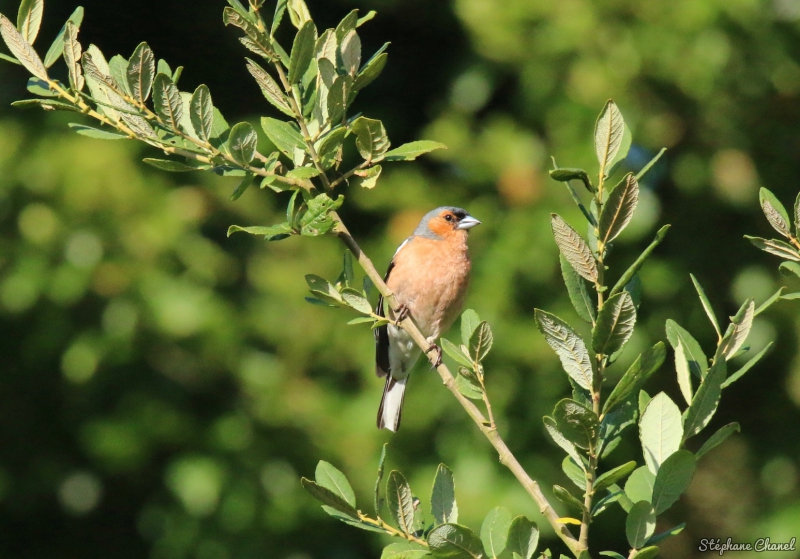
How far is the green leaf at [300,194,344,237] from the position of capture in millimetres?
2084

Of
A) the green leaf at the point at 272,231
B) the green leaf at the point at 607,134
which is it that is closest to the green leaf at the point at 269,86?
the green leaf at the point at 272,231

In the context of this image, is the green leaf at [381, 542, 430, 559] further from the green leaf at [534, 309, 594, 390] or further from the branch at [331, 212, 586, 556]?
the green leaf at [534, 309, 594, 390]

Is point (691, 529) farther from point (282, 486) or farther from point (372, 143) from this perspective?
point (372, 143)

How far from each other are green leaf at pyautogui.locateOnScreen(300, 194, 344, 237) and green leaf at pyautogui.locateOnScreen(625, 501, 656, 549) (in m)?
0.88

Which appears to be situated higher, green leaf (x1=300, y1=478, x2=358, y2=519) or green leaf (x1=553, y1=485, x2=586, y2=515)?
green leaf (x1=553, y1=485, x2=586, y2=515)

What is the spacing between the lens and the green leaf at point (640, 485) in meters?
1.86

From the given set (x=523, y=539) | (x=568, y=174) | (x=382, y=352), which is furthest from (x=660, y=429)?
(x=382, y=352)

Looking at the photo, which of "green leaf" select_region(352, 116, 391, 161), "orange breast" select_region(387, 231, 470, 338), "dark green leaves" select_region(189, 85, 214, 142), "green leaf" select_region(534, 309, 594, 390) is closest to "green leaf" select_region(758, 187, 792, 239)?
"green leaf" select_region(534, 309, 594, 390)

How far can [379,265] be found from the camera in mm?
7609

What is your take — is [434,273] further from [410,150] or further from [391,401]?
[410,150]

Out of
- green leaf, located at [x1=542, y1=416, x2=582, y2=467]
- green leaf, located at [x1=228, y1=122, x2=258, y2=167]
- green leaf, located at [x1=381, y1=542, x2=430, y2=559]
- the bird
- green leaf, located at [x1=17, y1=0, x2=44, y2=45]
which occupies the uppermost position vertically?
green leaf, located at [x1=17, y1=0, x2=44, y2=45]

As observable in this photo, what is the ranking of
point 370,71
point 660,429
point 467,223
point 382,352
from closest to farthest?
point 660,429 < point 370,71 < point 467,223 < point 382,352

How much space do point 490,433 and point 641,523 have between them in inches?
16.7

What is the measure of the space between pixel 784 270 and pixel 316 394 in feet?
19.9
